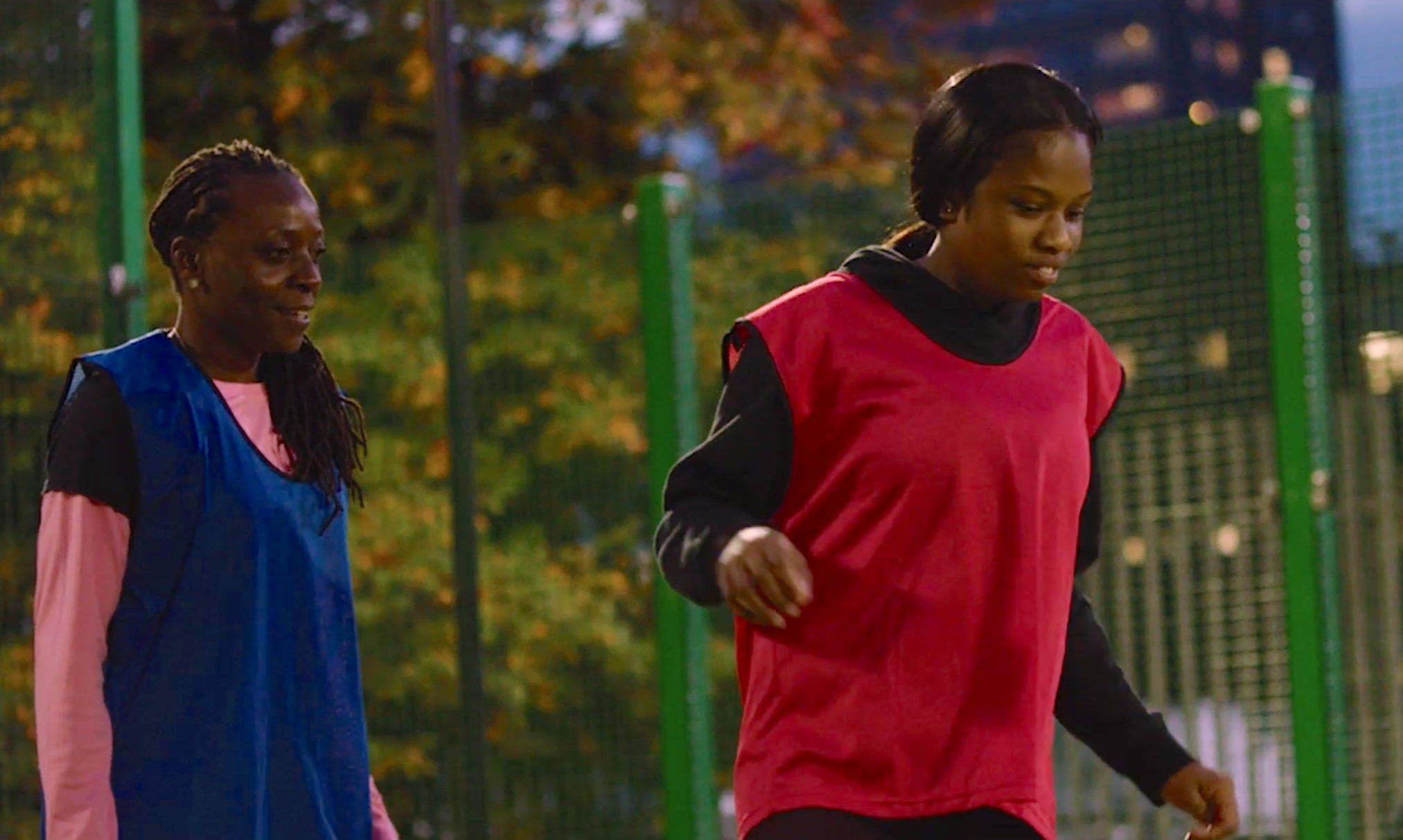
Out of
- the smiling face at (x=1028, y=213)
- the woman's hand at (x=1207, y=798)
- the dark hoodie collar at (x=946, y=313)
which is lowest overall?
the woman's hand at (x=1207, y=798)

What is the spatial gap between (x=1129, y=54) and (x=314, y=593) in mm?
113195

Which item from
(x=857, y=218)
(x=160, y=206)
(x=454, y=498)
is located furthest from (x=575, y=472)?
(x=160, y=206)

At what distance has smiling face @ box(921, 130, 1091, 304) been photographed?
10.9ft

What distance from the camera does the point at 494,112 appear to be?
12102mm

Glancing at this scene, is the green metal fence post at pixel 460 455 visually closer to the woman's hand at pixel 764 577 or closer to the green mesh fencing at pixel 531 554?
the green mesh fencing at pixel 531 554

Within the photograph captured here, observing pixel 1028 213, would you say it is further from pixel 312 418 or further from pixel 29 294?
pixel 29 294

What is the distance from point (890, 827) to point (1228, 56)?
109610 mm

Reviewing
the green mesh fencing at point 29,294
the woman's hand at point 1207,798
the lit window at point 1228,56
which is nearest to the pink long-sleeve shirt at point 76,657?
the woman's hand at point 1207,798

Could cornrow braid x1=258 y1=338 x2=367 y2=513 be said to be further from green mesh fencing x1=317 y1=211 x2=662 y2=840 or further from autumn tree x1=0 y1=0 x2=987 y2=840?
green mesh fencing x1=317 y1=211 x2=662 y2=840

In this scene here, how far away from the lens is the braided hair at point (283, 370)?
3924mm

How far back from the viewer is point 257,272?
12.7 ft

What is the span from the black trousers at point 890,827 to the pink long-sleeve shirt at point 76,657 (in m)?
0.95

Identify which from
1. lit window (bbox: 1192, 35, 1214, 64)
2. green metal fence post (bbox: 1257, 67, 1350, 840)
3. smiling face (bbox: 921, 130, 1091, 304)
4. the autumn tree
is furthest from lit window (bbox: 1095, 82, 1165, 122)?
smiling face (bbox: 921, 130, 1091, 304)

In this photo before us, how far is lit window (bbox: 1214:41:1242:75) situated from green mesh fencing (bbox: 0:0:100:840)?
102897 mm
